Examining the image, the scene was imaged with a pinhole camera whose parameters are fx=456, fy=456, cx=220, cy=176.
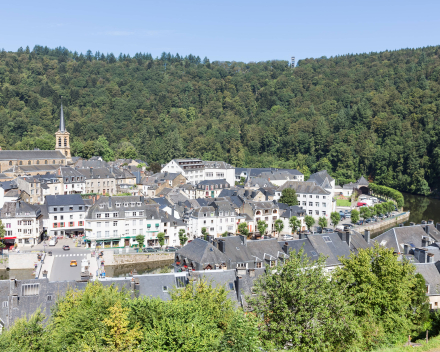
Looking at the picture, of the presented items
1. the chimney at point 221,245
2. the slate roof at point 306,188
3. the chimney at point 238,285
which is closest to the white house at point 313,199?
the slate roof at point 306,188

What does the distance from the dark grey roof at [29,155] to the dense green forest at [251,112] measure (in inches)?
629

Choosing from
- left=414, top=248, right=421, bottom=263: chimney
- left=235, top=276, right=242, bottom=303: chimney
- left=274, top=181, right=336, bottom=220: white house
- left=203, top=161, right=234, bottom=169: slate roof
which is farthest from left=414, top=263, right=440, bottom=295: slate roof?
left=203, top=161, right=234, bottom=169: slate roof

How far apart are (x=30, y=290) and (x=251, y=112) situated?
13712 cm

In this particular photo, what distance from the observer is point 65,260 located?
43344 millimetres

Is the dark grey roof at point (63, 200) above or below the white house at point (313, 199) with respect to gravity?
above

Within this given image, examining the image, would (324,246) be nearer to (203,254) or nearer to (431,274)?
(431,274)

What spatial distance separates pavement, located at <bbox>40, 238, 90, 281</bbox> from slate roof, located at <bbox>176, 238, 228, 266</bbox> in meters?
9.03

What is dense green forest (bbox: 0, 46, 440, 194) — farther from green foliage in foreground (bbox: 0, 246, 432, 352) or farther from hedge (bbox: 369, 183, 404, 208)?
green foliage in foreground (bbox: 0, 246, 432, 352)

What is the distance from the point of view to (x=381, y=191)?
8794cm

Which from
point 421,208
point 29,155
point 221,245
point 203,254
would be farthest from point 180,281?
point 421,208

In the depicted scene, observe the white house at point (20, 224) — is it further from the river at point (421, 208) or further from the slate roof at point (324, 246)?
the river at point (421, 208)

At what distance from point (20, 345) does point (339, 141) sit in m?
108

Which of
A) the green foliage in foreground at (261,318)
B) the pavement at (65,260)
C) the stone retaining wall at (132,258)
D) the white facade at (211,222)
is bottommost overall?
the stone retaining wall at (132,258)

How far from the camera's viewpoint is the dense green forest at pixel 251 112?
355 feet
